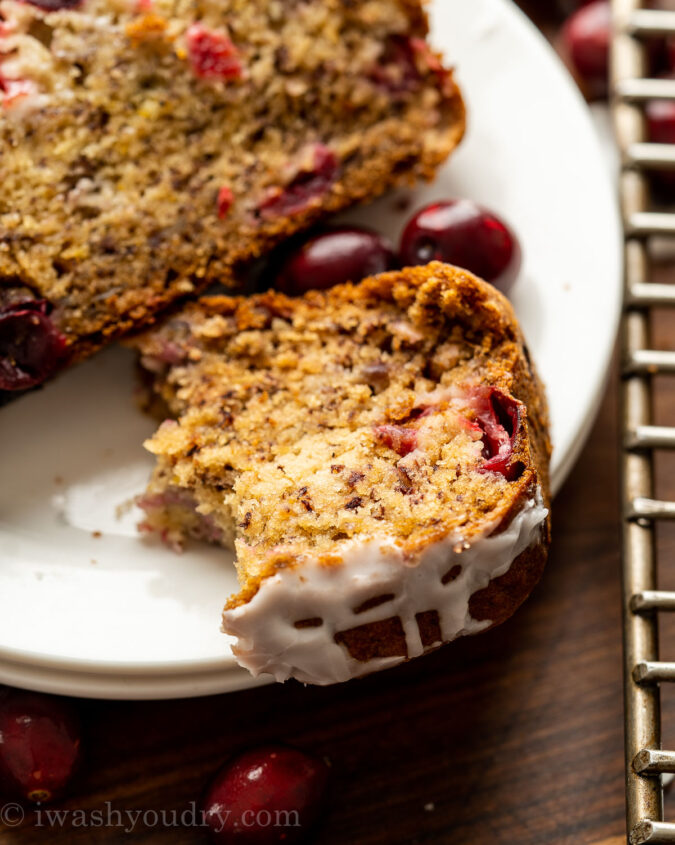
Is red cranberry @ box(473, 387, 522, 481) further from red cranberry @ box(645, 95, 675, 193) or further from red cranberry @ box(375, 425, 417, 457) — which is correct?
red cranberry @ box(645, 95, 675, 193)

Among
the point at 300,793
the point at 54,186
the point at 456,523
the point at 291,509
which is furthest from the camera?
the point at 54,186

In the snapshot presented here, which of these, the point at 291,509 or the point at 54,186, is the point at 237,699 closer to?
the point at 291,509

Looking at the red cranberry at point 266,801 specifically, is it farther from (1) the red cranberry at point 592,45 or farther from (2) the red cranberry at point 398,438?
(1) the red cranberry at point 592,45

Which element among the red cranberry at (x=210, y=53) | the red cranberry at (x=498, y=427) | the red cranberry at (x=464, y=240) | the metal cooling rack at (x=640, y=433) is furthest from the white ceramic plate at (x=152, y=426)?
the red cranberry at (x=210, y=53)

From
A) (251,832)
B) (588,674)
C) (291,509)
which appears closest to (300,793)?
(251,832)

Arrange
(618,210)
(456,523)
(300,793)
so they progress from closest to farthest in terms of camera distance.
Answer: (456,523), (300,793), (618,210)

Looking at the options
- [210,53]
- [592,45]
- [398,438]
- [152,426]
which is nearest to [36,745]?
[152,426]
